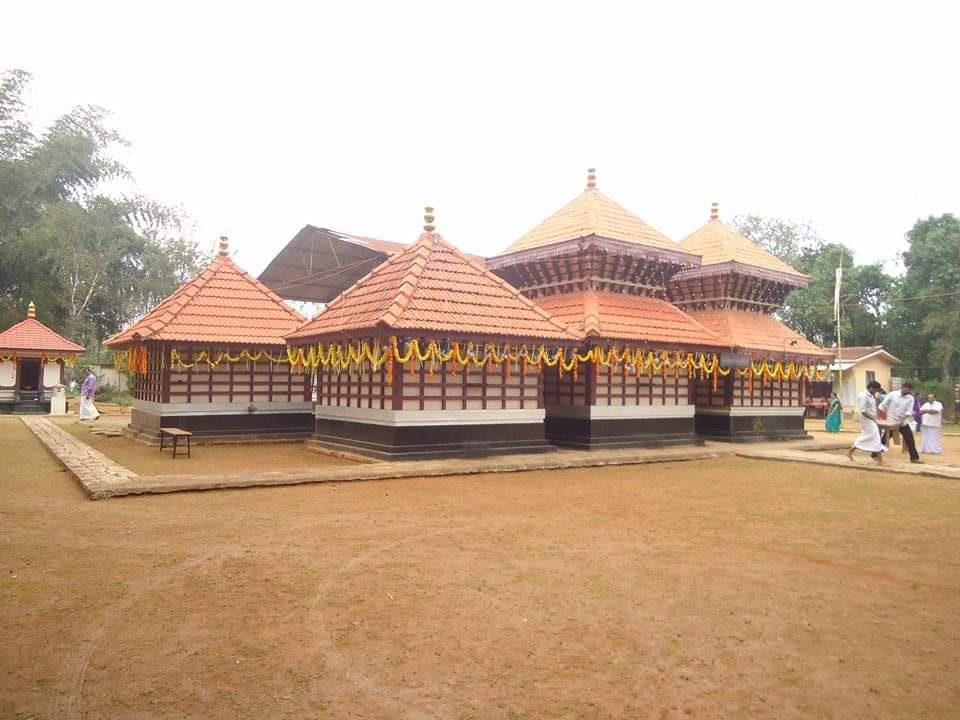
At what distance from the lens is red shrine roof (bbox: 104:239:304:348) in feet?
50.0

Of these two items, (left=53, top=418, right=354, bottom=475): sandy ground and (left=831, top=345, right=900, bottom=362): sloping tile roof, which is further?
(left=831, top=345, right=900, bottom=362): sloping tile roof

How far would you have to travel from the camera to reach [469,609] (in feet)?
15.7

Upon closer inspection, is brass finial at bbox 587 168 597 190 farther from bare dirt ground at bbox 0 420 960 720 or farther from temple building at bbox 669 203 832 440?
bare dirt ground at bbox 0 420 960 720

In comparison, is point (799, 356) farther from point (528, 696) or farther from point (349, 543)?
point (528, 696)

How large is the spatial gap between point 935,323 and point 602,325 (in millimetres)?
22614

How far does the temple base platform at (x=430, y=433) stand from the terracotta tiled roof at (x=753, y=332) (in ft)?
19.8

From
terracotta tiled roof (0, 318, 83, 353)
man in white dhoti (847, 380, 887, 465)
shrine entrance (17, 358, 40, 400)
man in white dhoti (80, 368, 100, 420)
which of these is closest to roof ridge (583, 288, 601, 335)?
man in white dhoti (847, 380, 887, 465)

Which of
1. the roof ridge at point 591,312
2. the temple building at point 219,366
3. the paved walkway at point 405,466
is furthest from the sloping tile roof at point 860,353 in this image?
the temple building at point 219,366

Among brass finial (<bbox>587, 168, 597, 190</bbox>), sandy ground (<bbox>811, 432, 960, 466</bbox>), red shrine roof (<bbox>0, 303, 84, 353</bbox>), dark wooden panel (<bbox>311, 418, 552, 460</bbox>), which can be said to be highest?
brass finial (<bbox>587, 168, 597, 190</bbox>)

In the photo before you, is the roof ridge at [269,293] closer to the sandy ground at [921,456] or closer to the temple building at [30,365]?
the temple building at [30,365]

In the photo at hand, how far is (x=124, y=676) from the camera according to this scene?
144 inches

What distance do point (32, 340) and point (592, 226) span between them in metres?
20.7

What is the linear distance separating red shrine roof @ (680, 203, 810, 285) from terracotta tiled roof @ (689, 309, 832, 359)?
1.13 meters

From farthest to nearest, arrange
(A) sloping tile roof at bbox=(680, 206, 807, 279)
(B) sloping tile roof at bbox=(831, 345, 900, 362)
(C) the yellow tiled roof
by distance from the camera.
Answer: (B) sloping tile roof at bbox=(831, 345, 900, 362) → (A) sloping tile roof at bbox=(680, 206, 807, 279) → (C) the yellow tiled roof
